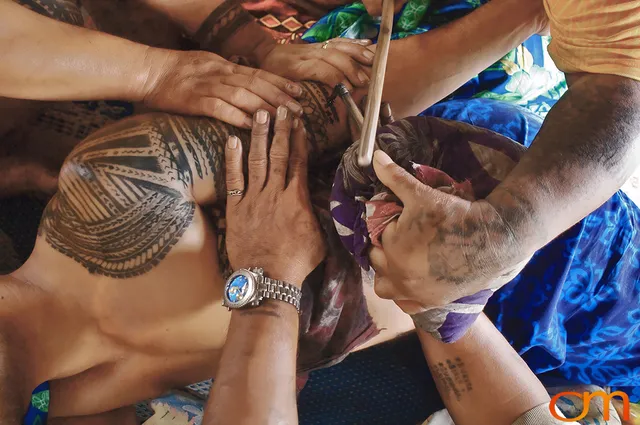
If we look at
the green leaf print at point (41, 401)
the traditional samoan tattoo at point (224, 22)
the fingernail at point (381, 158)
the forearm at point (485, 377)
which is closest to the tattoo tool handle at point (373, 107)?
the fingernail at point (381, 158)

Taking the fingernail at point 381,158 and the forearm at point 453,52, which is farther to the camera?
the forearm at point 453,52

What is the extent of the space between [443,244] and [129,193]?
0.47m

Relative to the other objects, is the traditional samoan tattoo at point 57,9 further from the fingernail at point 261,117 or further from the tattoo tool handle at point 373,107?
the tattoo tool handle at point 373,107

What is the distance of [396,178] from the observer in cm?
61

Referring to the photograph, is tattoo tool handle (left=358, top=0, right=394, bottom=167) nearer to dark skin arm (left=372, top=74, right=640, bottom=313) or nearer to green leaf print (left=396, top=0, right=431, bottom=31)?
dark skin arm (left=372, top=74, right=640, bottom=313)

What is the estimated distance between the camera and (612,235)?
1015 mm

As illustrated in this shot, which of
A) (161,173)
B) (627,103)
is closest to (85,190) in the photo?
(161,173)

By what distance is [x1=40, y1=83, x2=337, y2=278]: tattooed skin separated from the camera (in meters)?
0.80

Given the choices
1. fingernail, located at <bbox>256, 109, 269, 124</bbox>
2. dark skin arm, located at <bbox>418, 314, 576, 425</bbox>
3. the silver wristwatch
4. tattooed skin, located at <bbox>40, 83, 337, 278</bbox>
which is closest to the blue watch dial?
the silver wristwatch

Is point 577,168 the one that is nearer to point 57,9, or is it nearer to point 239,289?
point 239,289

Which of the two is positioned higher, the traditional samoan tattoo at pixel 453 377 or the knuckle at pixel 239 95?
the knuckle at pixel 239 95

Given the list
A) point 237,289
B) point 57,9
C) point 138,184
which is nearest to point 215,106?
point 138,184

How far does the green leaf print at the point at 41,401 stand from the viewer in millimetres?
931

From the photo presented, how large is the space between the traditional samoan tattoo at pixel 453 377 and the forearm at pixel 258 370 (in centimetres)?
29
